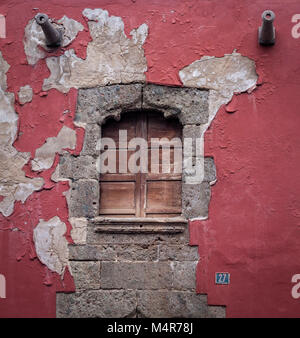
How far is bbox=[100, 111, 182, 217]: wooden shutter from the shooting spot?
4.29m

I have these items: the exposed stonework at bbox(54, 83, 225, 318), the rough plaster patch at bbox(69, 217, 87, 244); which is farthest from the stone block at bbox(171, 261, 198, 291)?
the rough plaster patch at bbox(69, 217, 87, 244)

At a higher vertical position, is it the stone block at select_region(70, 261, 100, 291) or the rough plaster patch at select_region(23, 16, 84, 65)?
the rough plaster patch at select_region(23, 16, 84, 65)

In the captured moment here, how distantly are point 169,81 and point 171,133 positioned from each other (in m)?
0.51

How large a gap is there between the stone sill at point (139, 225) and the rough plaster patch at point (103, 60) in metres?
1.35

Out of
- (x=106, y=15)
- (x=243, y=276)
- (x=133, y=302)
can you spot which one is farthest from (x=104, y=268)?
(x=106, y=15)

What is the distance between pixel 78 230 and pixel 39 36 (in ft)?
6.58

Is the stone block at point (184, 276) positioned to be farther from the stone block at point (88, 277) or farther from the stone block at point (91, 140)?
the stone block at point (91, 140)

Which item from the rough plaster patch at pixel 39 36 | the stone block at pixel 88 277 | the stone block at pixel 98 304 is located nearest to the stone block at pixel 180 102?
the rough plaster patch at pixel 39 36

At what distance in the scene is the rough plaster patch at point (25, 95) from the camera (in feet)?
14.4

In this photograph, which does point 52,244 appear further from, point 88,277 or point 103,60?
point 103,60

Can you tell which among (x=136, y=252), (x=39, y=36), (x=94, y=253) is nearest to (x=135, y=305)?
(x=136, y=252)

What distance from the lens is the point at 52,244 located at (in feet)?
13.7

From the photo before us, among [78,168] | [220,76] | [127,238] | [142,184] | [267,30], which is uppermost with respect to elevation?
[267,30]

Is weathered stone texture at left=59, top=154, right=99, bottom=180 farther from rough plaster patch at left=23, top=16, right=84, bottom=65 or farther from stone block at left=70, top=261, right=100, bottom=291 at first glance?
rough plaster patch at left=23, top=16, right=84, bottom=65
